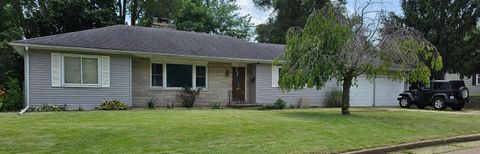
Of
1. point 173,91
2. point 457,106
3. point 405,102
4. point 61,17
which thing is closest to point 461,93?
point 457,106

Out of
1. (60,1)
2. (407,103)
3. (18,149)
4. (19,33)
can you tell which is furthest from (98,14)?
(18,149)

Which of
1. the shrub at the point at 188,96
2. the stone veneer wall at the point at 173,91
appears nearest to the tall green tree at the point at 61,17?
the stone veneer wall at the point at 173,91

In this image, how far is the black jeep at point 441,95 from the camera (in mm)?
20406

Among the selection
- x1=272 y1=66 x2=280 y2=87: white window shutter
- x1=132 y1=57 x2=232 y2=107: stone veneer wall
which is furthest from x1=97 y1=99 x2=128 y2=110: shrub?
x1=272 y1=66 x2=280 y2=87: white window shutter

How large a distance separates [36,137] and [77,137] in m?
0.77

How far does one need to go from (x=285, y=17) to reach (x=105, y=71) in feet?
95.9

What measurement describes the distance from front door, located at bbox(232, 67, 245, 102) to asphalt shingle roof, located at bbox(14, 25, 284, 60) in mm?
978

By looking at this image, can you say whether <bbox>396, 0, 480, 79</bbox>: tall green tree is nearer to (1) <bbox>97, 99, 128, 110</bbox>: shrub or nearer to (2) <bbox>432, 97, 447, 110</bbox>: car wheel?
(2) <bbox>432, 97, 447, 110</bbox>: car wheel

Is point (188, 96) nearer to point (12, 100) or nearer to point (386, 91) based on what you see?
point (12, 100)

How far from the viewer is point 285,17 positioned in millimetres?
42844

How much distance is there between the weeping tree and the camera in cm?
1352

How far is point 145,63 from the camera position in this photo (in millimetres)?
17641

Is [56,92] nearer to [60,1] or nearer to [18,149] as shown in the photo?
[18,149]

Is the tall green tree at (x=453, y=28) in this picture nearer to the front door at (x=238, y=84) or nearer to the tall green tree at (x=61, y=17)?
the front door at (x=238, y=84)
